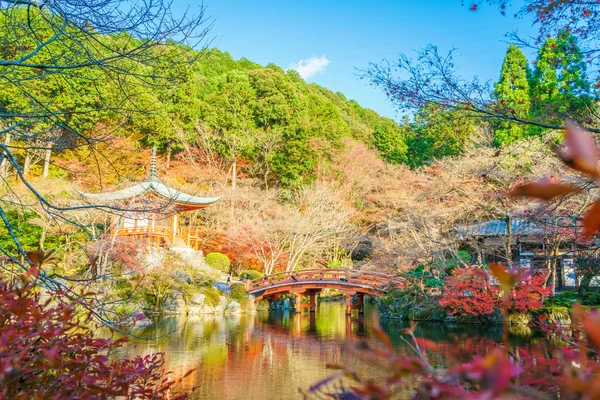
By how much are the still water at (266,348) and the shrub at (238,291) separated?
1384 millimetres

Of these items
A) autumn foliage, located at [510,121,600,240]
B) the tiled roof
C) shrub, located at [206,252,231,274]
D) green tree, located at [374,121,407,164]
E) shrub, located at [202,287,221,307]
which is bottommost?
shrub, located at [202,287,221,307]

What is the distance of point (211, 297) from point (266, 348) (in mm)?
5958

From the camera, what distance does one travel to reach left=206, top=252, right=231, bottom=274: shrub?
58.0 ft

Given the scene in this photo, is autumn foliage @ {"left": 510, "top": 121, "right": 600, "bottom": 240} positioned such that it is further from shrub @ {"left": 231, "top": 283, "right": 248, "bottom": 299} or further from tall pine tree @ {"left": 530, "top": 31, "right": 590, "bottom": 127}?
→ shrub @ {"left": 231, "top": 283, "right": 248, "bottom": 299}

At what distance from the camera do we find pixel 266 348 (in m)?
9.26

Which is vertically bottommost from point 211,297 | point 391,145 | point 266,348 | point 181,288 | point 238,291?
point 266,348

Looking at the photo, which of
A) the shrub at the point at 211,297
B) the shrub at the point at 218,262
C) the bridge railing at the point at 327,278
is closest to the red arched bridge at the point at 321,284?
the bridge railing at the point at 327,278

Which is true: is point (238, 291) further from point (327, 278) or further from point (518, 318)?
point (518, 318)

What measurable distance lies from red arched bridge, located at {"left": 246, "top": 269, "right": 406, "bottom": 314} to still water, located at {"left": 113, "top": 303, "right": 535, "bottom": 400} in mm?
1263

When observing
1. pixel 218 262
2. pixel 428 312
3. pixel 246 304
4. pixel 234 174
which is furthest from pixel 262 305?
pixel 234 174

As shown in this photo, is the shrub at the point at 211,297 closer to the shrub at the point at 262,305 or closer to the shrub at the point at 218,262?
the shrub at the point at 262,305

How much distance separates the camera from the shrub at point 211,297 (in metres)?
14.6

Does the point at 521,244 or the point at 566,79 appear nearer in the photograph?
the point at 566,79

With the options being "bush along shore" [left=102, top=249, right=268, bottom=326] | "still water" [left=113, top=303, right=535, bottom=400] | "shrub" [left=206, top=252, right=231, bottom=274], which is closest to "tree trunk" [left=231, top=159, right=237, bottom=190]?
"shrub" [left=206, top=252, right=231, bottom=274]
